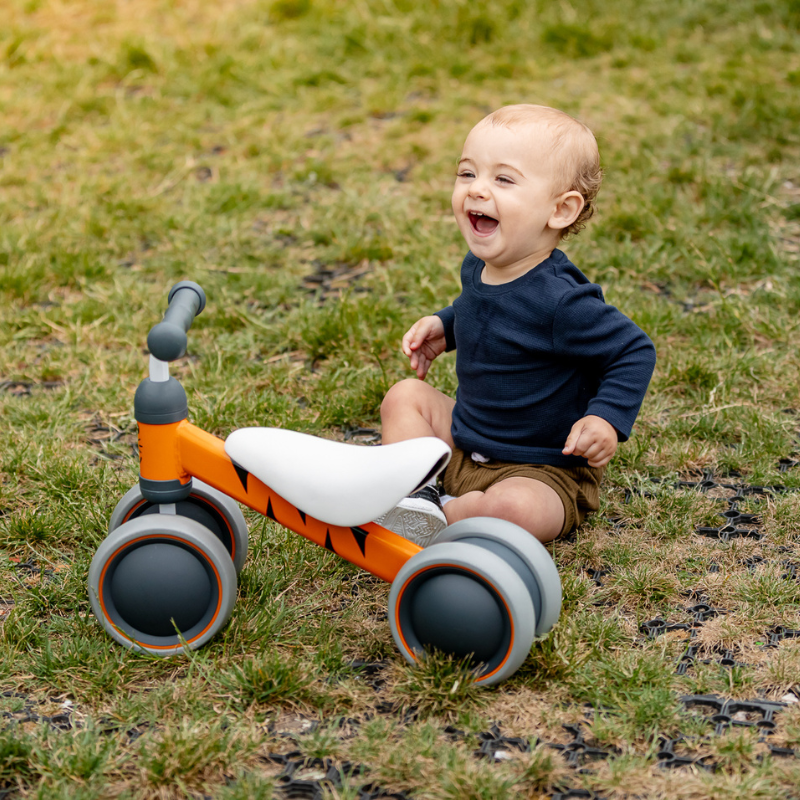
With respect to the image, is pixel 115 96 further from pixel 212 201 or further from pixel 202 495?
pixel 202 495

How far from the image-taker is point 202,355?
11.4 feet

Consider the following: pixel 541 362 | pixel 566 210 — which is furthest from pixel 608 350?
pixel 566 210

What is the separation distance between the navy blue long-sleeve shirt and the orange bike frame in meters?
0.51

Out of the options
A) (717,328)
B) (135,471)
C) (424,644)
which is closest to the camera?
(424,644)

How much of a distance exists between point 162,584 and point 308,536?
0.32 meters

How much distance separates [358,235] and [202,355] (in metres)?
1.13

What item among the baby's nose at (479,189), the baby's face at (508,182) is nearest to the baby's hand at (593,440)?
the baby's face at (508,182)

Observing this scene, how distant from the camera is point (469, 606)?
185 centimetres

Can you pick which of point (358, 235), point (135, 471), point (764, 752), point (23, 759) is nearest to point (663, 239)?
point (358, 235)

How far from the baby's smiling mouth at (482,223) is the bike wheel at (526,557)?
689 millimetres

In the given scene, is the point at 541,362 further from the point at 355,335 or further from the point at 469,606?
the point at 355,335

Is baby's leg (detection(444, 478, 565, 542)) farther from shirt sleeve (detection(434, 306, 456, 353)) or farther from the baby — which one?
shirt sleeve (detection(434, 306, 456, 353))

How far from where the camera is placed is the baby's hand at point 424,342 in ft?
8.43

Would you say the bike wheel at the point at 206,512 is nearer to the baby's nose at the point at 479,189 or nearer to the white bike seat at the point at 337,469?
the white bike seat at the point at 337,469
